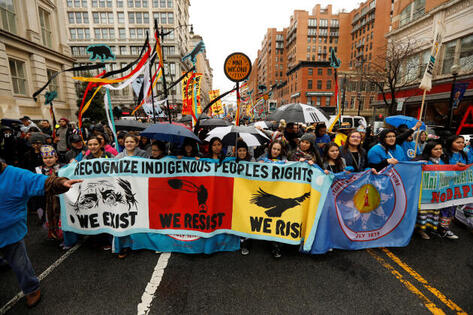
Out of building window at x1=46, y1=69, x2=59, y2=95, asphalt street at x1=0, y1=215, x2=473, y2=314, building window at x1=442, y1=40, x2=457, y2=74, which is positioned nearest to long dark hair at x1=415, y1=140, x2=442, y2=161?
asphalt street at x1=0, y1=215, x2=473, y2=314

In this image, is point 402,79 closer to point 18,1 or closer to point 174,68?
point 18,1

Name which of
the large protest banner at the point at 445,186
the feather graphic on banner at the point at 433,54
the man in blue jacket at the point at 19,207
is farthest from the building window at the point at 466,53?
the man in blue jacket at the point at 19,207

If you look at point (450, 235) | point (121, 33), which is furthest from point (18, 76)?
point (121, 33)

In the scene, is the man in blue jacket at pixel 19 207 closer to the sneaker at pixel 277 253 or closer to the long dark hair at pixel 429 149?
the sneaker at pixel 277 253

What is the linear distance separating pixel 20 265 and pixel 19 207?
68 cm

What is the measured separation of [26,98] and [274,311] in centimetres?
2143

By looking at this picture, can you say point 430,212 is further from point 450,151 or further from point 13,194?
point 13,194

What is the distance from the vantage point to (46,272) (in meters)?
3.11

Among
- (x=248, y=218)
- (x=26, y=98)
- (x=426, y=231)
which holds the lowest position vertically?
(x=426, y=231)

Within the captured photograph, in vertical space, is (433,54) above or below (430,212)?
above

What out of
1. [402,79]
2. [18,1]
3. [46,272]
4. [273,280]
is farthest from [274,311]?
[402,79]

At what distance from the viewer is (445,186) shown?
13.4 feet

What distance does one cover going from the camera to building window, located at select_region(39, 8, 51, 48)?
18.0 m

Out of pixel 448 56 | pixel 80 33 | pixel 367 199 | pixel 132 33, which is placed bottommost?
pixel 367 199
